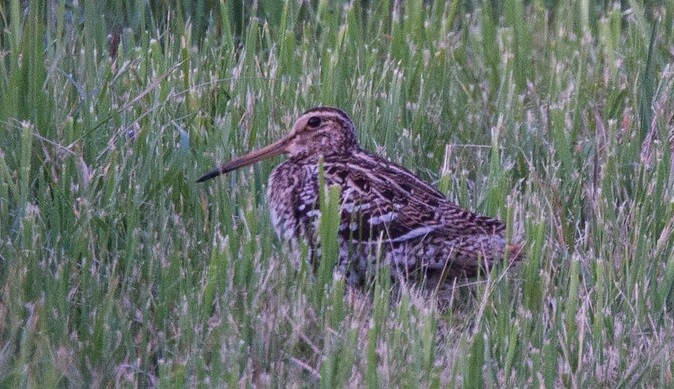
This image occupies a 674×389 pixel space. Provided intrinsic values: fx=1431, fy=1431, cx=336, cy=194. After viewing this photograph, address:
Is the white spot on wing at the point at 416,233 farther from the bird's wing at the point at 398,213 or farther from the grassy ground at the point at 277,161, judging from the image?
the grassy ground at the point at 277,161

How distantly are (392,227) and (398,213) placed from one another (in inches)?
1.9

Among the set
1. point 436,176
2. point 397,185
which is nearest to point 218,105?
point 436,176

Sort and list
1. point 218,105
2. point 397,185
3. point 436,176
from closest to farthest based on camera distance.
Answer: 1. point 397,185
2. point 436,176
3. point 218,105

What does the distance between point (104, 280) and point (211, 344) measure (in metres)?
0.58

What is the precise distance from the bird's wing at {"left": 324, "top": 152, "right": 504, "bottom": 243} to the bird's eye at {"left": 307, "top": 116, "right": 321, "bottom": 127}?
1.51ft

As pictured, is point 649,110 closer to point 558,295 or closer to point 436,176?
point 436,176

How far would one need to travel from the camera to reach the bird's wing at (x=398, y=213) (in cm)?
410

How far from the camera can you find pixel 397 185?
4.25 metres

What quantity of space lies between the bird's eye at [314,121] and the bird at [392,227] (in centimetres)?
34

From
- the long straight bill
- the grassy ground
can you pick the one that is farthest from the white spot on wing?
the long straight bill

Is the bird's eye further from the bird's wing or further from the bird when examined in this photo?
the bird's wing

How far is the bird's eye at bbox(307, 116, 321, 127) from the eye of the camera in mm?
4723

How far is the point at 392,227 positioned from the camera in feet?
13.5

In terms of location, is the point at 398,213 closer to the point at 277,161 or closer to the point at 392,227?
the point at 392,227
